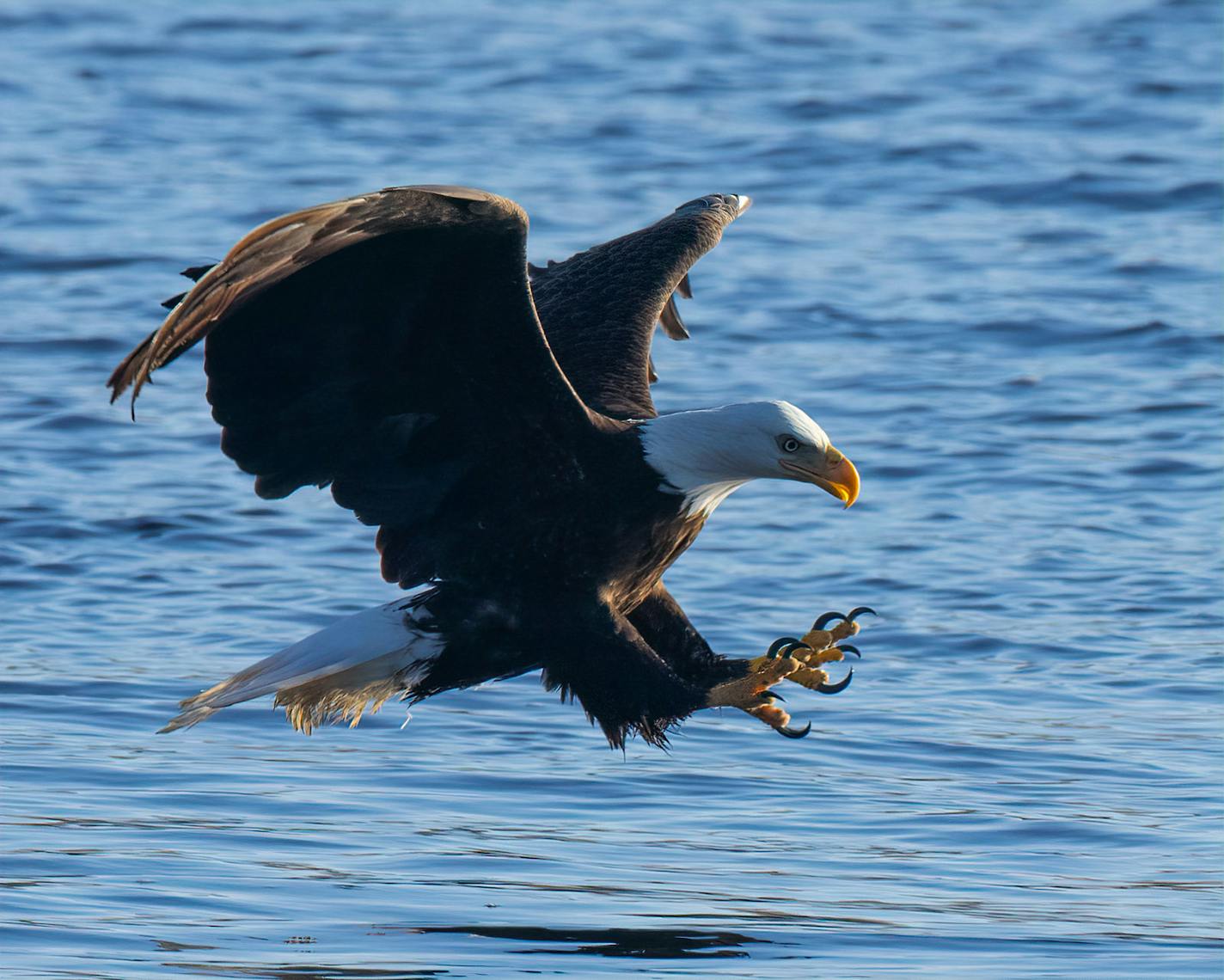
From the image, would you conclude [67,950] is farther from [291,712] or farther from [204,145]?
[204,145]

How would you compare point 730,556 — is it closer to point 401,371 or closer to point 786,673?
point 786,673

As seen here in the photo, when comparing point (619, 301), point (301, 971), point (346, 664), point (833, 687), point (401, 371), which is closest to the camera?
point (301, 971)

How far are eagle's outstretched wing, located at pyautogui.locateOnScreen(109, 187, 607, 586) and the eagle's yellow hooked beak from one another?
1.73 feet

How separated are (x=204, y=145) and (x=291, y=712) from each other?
9683 millimetres

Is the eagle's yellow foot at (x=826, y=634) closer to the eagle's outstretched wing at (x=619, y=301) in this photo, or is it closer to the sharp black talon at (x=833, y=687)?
the sharp black talon at (x=833, y=687)

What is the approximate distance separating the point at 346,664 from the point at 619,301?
1385 mm

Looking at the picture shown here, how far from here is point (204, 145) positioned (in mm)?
15195

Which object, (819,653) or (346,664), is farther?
(819,653)

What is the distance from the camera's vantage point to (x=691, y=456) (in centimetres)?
561

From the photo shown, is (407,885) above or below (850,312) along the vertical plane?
above

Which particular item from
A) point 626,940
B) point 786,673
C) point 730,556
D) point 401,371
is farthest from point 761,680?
point 730,556

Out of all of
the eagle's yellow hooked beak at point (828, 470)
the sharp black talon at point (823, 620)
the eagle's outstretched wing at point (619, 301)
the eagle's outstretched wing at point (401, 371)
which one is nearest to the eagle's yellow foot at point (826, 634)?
the sharp black talon at point (823, 620)

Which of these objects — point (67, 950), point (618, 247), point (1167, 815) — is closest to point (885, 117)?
point (618, 247)

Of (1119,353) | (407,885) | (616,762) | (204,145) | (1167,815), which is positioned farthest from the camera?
(204,145)
